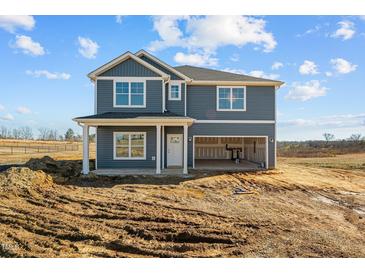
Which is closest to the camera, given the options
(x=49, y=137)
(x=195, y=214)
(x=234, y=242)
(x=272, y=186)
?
(x=234, y=242)

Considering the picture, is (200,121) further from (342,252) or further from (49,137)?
(49,137)

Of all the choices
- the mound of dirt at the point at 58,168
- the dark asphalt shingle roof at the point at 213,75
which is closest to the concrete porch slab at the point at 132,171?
the mound of dirt at the point at 58,168

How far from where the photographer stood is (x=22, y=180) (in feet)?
35.8

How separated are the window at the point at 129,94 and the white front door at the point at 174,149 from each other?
8.43ft

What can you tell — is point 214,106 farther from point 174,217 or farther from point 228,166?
point 174,217

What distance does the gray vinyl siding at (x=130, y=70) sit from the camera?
15.3 meters

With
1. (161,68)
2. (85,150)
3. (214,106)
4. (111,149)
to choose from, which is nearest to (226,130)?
(214,106)

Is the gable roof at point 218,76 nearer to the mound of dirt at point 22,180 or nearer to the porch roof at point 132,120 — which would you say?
the porch roof at point 132,120

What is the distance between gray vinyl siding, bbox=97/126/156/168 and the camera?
15477mm

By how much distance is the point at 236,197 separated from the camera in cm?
1037

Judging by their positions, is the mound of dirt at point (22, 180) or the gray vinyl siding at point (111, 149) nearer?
the mound of dirt at point (22, 180)

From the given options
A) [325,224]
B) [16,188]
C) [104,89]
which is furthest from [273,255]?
[104,89]

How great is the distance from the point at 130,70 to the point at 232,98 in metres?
5.99

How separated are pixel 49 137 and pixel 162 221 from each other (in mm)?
97659
